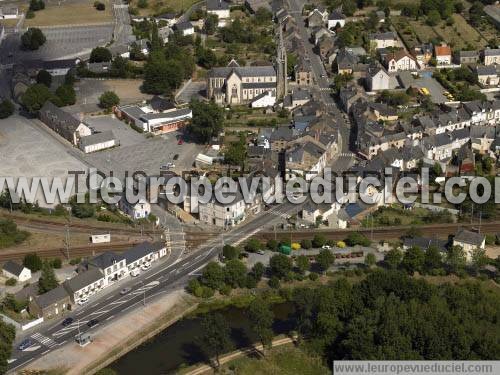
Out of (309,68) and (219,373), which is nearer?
(219,373)

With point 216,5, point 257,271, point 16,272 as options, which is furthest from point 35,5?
point 257,271

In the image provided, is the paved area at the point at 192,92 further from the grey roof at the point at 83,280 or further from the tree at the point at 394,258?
the tree at the point at 394,258

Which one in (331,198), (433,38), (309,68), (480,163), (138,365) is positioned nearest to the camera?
(138,365)

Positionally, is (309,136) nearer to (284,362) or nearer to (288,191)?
(288,191)

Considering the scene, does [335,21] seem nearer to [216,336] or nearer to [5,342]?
[216,336]

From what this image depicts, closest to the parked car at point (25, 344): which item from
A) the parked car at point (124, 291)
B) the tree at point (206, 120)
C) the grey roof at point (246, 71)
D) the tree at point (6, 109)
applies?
the parked car at point (124, 291)

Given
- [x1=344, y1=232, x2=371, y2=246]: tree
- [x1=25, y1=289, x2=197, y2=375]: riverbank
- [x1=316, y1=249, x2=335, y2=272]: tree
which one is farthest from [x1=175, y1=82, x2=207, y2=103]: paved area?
[x1=25, y1=289, x2=197, y2=375]: riverbank

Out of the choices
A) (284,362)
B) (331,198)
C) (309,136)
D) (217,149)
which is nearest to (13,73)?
(217,149)
